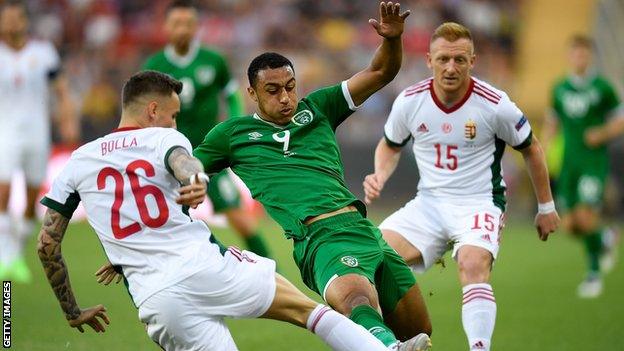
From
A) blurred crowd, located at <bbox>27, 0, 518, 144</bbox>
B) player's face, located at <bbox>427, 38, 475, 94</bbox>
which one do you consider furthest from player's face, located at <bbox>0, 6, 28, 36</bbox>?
blurred crowd, located at <bbox>27, 0, 518, 144</bbox>

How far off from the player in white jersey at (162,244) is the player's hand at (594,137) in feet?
26.8

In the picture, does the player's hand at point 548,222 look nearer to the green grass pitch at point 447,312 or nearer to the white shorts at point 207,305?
the green grass pitch at point 447,312

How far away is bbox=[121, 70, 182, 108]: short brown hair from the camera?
221 inches

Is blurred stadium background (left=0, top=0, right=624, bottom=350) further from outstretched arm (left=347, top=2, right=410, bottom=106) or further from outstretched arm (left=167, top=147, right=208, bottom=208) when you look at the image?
outstretched arm (left=167, top=147, right=208, bottom=208)

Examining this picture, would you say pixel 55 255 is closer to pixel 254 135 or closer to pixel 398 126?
pixel 254 135

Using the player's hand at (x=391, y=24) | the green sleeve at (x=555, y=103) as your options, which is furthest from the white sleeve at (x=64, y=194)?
the green sleeve at (x=555, y=103)

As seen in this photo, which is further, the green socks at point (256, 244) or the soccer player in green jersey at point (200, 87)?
the green socks at point (256, 244)

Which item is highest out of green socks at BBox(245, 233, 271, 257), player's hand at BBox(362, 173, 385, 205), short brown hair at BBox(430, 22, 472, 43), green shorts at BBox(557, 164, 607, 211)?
short brown hair at BBox(430, 22, 472, 43)

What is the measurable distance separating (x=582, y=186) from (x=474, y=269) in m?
6.51

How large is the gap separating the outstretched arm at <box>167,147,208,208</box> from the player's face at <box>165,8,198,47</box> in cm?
545

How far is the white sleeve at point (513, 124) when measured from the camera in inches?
289

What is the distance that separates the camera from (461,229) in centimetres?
745

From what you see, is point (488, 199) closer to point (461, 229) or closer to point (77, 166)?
point (461, 229)

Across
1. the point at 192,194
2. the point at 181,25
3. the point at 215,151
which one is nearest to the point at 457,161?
the point at 215,151
